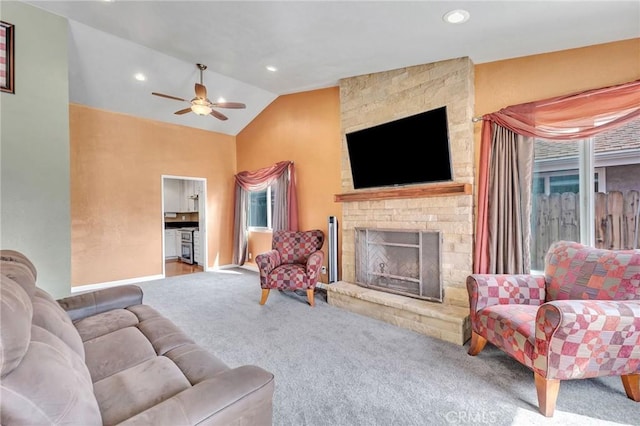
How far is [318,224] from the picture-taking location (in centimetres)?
452

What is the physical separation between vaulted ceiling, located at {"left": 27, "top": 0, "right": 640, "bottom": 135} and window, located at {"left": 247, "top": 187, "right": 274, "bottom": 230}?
2140mm

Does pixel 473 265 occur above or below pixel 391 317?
above

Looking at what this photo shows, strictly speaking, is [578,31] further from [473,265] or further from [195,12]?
[195,12]

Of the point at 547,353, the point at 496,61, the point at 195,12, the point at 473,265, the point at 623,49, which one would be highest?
the point at 195,12

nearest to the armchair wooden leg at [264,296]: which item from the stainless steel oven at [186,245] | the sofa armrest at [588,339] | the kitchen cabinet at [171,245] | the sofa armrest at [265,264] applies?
the sofa armrest at [265,264]

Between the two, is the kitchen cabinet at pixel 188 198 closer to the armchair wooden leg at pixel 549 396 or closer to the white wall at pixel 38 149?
the white wall at pixel 38 149

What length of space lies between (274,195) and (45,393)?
15.4ft

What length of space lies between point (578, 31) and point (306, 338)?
343 cm

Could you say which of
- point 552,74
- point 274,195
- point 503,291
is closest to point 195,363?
point 503,291

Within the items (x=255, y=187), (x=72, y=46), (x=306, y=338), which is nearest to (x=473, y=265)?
(x=306, y=338)

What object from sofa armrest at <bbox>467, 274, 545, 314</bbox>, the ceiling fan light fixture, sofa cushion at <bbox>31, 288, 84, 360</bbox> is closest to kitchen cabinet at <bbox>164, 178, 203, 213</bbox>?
the ceiling fan light fixture

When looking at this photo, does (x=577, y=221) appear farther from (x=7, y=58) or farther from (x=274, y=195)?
(x=7, y=58)

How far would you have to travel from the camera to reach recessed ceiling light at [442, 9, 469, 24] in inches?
86.0

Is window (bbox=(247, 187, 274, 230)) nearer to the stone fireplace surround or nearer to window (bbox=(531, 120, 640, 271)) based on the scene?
the stone fireplace surround
